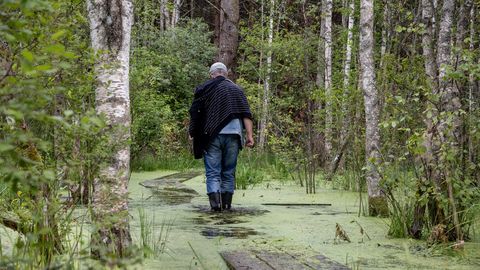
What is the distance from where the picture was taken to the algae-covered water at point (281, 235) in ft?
13.9

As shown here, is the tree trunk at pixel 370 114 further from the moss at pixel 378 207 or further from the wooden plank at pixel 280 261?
the wooden plank at pixel 280 261

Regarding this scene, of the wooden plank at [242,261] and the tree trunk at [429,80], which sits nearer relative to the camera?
the wooden plank at [242,261]

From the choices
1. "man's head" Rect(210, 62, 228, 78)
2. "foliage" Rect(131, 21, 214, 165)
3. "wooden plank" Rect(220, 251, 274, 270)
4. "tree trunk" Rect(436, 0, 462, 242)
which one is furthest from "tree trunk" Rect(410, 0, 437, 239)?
"foliage" Rect(131, 21, 214, 165)

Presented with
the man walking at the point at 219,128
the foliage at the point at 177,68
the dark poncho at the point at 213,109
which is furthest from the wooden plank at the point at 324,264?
the foliage at the point at 177,68

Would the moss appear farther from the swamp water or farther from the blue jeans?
the blue jeans

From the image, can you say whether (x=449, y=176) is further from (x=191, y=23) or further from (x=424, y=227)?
(x=191, y=23)

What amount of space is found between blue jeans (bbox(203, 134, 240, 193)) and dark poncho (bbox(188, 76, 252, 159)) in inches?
3.9

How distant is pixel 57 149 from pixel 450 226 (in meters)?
2.65

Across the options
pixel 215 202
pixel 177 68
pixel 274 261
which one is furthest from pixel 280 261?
pixel 177 68

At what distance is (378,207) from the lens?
A: 257 inches

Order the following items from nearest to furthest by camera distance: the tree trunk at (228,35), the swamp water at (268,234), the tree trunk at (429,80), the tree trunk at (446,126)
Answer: the swamp water at (268,234) < the tree trunk at (446,126) < the tree trunk at (429,80) < the tree trunk at (228,35)

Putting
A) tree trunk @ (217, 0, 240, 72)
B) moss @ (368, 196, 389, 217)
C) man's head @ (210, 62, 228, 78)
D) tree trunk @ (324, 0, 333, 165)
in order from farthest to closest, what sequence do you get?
tree trunk @ (217, 0, 240, 72)
tree trunk @ (324, 0, 333, 165)
man's head @ (210, 62, 228, 78)
moss @ (368, 196, 389, 217)

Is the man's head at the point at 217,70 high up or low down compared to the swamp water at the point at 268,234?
up

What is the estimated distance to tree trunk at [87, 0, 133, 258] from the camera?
3.88m
